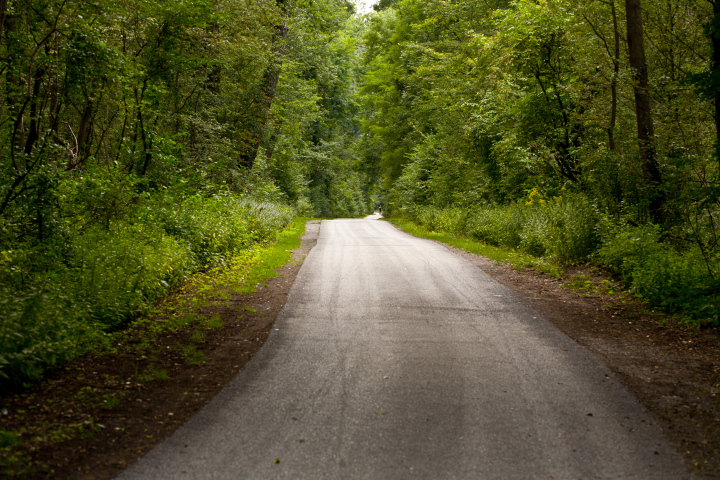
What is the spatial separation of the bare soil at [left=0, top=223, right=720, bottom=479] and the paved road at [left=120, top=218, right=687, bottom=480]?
224 mm

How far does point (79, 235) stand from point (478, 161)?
16.7 meters

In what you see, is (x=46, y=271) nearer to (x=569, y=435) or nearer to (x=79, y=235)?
(x=79, y=235)

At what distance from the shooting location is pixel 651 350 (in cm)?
602

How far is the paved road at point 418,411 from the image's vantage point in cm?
341

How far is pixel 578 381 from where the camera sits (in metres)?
4.97

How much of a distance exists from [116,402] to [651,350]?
5990 millimetres

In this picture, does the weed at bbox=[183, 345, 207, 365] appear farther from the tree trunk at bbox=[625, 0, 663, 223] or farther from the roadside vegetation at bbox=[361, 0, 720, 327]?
the tree trunk at bbox=[625, 0, 663, 223]

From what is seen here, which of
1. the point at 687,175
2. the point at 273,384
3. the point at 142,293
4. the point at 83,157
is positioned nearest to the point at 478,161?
the point at 687,175

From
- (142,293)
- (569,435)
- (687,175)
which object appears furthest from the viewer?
(687,175)

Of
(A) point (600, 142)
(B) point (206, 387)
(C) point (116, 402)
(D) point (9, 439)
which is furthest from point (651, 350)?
(A) point (600, 142)

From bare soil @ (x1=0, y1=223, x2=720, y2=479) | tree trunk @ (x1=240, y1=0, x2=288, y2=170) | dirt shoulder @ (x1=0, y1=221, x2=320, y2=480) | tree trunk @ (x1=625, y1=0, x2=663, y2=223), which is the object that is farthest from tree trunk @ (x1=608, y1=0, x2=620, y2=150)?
tree trunk @ (x1=240, y1=0, x2=288, y2=170)

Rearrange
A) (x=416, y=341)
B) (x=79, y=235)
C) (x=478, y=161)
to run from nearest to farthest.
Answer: (x=416, y=341), (x=79, y=235), (x=478, y=161)

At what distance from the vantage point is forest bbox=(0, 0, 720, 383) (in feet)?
21.9

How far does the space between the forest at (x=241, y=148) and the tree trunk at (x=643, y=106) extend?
0.12ft
